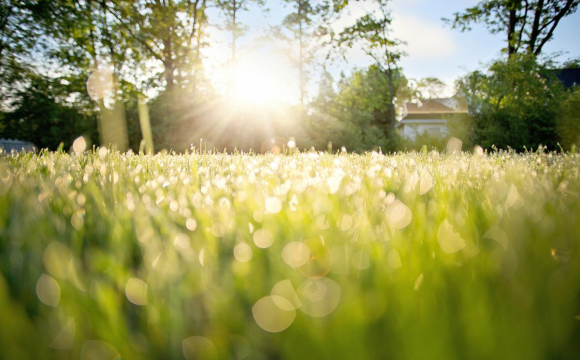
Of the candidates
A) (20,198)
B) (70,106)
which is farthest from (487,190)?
(70,106)

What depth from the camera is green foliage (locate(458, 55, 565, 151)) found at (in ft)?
59.6

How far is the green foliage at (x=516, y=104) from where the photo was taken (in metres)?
18.2

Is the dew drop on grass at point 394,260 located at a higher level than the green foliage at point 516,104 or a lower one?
lower

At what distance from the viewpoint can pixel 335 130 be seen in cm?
2034

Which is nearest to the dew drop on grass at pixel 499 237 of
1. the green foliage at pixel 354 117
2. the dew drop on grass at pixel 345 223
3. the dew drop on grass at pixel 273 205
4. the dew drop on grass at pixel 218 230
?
the dew drop on grass at pixel 345 223

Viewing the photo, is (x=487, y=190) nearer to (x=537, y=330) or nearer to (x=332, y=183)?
(x=332, y=183)

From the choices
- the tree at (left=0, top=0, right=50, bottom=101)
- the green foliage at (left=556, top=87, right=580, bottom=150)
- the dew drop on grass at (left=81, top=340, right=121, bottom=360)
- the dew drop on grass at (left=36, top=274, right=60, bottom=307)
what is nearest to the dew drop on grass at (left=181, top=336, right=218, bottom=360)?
the dew drop on grass at (left=81, top=340, right=121, bottom=360)

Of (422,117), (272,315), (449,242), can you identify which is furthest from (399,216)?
(422,117)

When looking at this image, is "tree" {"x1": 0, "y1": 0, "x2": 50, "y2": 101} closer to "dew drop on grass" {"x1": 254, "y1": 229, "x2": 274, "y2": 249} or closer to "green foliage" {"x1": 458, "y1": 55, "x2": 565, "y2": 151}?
"dew drop on grass" {"x1": 254, "y1": 229, "x2": 274, "y2": 249}

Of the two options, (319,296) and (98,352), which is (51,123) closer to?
(98,352)

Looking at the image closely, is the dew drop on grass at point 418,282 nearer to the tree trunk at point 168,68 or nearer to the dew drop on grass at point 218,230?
the dew drop on grass at point 218,230

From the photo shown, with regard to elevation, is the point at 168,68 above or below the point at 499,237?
above

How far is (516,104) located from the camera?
19.1m

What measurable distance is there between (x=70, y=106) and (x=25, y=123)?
2.42 meters
